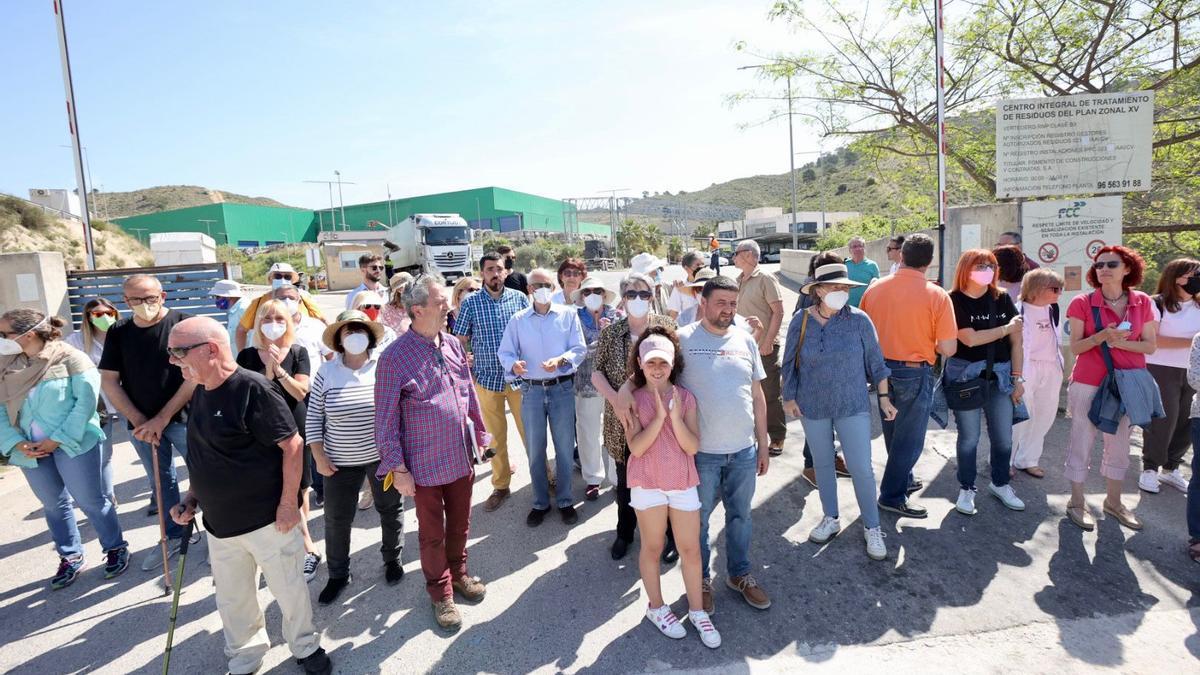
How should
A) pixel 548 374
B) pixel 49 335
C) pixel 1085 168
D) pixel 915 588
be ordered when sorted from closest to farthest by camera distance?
1. pixel 915 588
2. pixel 49 335
3. pixel 548 374
4. pixel 1085 168

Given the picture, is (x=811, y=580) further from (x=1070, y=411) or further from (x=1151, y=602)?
(x=1070, y=411)

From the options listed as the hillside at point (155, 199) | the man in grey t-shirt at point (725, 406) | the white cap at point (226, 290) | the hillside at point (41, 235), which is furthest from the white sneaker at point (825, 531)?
the hillside at point (155, 199)

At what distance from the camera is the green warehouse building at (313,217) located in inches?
2254

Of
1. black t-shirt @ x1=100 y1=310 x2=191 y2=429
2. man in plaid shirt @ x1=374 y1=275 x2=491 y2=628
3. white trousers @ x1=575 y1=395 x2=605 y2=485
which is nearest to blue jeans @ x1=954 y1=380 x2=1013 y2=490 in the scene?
white trousers @ x1=575 y1=395 x2=605 y2=485

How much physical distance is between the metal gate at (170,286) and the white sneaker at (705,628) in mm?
7863

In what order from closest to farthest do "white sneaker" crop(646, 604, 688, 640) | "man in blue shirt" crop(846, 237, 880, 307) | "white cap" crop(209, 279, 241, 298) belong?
"white sneaker" crop(646, 604, 688, 640) < "white cap" crop(209, 279, 241, 298) < "man in blue shirt" crop(846, 237, 880, 307)

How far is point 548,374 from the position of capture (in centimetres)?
418

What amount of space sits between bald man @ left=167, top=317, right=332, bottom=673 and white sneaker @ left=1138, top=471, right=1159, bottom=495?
18.2 ft

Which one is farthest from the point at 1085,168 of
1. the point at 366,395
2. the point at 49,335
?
the point at 49,335

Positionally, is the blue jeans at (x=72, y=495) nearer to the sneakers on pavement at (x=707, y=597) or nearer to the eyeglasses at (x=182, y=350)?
the eyeglasses at (x=182, y=350)

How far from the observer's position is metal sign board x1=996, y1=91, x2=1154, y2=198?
21.1 ft

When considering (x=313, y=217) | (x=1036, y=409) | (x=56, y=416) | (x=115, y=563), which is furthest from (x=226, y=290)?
(x=313, y=217)

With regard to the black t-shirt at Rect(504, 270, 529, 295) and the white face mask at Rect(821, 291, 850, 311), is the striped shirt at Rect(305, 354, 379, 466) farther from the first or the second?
the black t-shirt at Rect(504, 270, 529, 295)

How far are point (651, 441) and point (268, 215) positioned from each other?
236 feet
